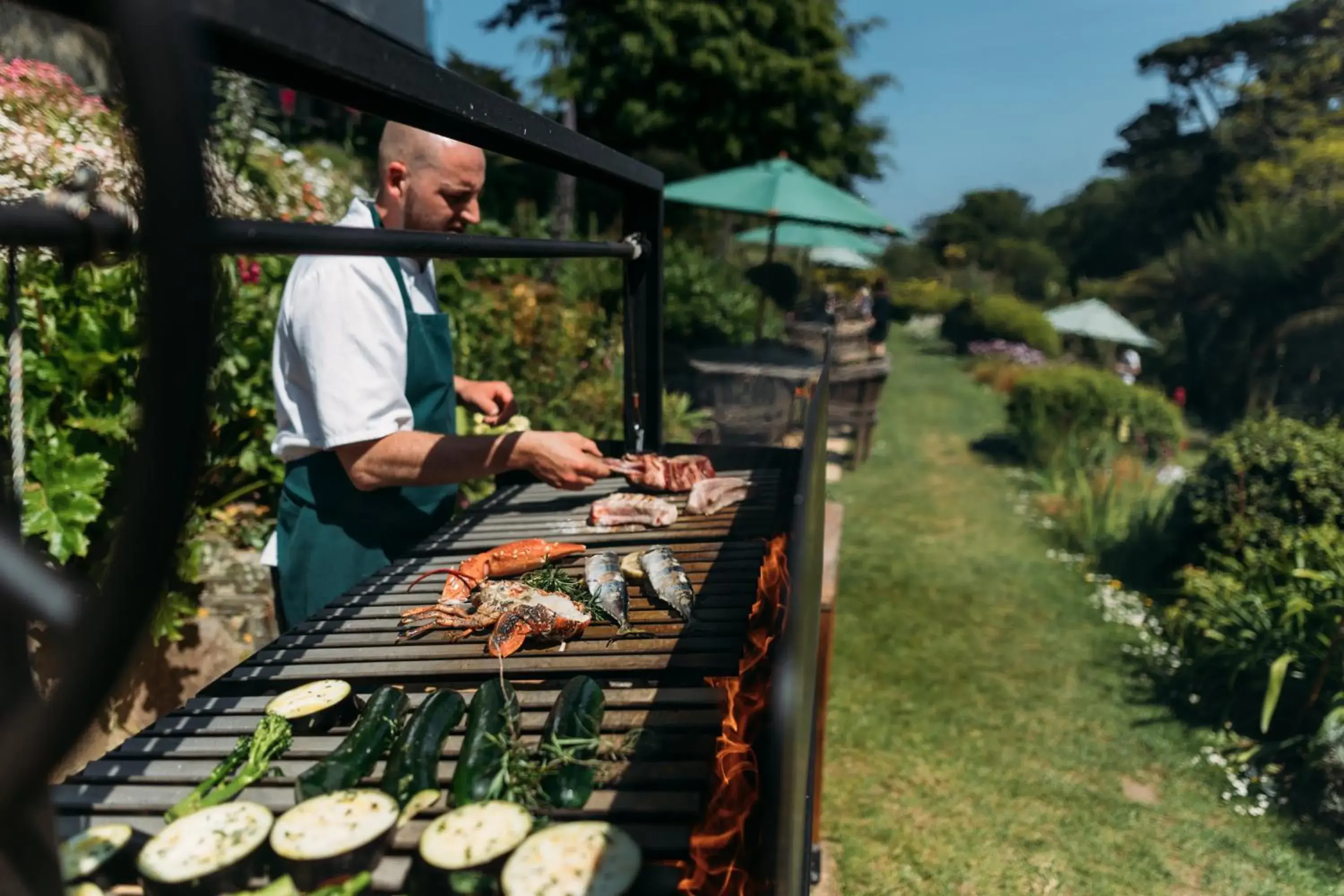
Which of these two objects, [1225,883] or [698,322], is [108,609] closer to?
[1225,883]

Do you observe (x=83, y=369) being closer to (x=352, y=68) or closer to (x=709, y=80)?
(x=352, y=68)

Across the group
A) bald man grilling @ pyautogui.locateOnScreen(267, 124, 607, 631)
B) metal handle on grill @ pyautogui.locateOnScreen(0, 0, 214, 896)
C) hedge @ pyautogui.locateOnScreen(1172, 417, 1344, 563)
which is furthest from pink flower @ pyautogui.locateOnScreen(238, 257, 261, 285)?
hedge @ pyautogui.locateOnScreen(1172, 417, 1344, 563)

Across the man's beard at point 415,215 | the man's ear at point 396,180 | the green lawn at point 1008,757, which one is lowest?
the green lawn at point 1008,757

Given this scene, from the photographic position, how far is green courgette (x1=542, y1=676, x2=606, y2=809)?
145cm

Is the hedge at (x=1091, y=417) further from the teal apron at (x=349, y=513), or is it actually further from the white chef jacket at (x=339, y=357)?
the white chef jacket at (x=339, y=357)

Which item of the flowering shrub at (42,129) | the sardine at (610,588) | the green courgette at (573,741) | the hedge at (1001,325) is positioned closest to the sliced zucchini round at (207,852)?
the green courgette at (573,741)

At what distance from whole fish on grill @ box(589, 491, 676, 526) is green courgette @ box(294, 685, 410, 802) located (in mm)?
1188

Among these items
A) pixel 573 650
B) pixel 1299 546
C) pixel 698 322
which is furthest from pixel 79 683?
pixel 698 322

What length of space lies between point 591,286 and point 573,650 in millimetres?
8689

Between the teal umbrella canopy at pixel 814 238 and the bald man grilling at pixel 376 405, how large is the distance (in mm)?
13181

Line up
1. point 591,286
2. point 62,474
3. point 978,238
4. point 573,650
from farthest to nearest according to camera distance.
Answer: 1. point 978,238
2. point 591,286
3. point 62,474
4. point 573,650

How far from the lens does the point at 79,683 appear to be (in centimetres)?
53

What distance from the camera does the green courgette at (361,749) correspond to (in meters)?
1.42

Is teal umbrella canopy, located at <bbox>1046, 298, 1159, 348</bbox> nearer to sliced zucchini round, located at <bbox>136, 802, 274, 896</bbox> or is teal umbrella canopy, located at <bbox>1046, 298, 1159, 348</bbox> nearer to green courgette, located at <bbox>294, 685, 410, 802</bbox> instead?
green courgette, located at <bbox>294, 685, 410, 802</bbox>
